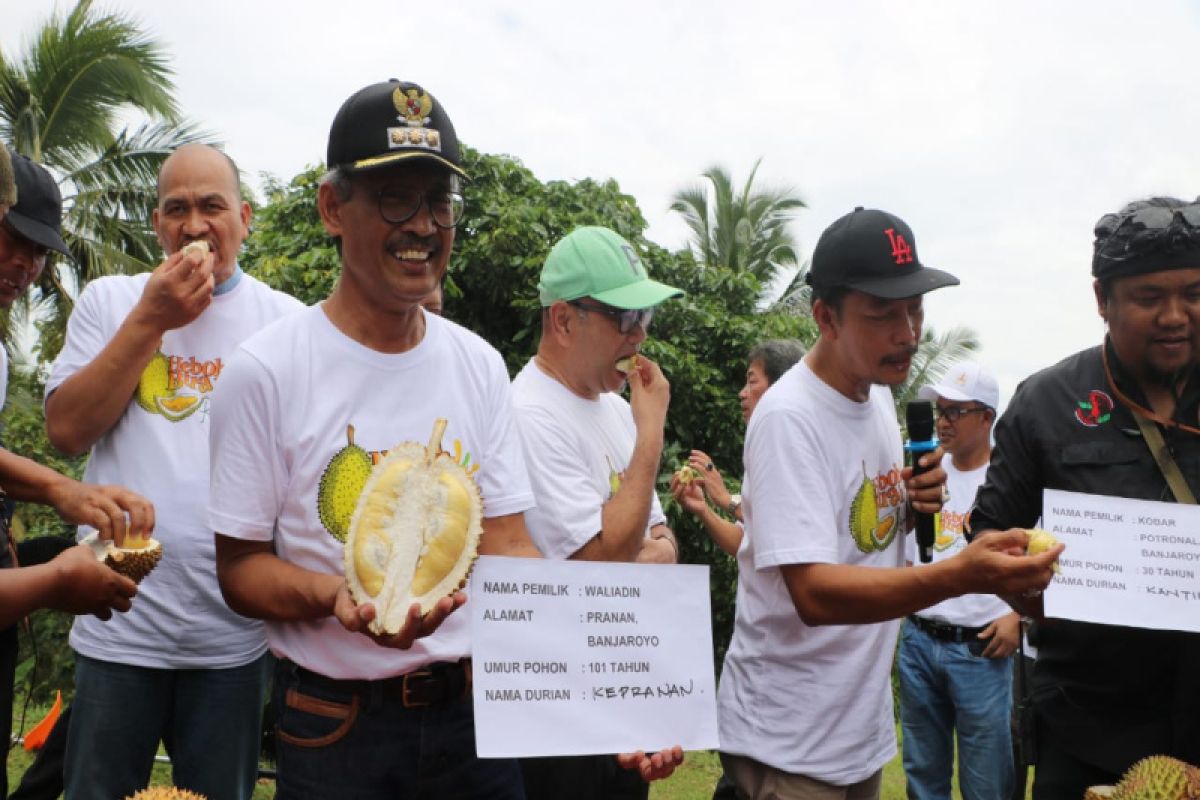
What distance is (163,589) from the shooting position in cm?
311

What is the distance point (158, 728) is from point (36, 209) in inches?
63.8

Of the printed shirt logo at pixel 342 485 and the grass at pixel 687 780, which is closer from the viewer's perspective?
the printed shirt logo at pixel 342 485

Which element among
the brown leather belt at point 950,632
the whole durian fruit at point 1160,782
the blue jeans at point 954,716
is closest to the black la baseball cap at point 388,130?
the whole durian fruit at point 1160,782

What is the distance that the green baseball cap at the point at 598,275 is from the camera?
358 cm

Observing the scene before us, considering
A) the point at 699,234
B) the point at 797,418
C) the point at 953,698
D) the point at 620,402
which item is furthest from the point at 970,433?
the point at 699,234

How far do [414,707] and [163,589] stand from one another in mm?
1127

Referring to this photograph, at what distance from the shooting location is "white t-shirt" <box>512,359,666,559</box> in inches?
128

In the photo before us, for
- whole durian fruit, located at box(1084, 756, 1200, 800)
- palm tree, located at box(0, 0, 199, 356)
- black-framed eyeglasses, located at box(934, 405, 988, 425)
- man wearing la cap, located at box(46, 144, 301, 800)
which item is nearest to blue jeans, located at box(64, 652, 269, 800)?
man wearing la cap, located at box(46, 144, 301, 800)

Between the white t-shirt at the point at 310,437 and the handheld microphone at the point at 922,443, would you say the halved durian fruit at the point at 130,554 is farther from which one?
the handheld microphone at the point at 922,443

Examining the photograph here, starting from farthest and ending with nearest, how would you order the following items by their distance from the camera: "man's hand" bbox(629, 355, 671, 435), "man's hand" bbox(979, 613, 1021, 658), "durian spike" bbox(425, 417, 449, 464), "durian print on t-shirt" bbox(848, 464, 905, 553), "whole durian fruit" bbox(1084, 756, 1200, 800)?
"man's hand" bbox(979, 613, 1021, 658) < "man's hand" bbox(629, 355, 671, 435) < "durian print on t-shirt" bbox(848, 464, 905, 553) < "whole durian fruit" bbox(1084, 756, 1200, 800) < "durian spike" bbox(425, 417, 449, 464)

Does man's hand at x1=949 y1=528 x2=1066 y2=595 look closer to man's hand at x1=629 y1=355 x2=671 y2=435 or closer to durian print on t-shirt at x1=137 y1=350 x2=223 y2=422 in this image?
man's hand at x1=629 y1=355 x2=671 y2=435

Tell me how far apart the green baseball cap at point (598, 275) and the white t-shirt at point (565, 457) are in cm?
31

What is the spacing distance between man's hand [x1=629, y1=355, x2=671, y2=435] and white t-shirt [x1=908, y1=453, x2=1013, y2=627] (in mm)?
2241

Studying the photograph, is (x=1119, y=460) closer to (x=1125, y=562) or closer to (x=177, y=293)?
(x=1125, y=562)
